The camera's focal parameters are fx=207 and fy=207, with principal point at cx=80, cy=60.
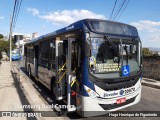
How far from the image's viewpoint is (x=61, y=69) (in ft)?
23.4

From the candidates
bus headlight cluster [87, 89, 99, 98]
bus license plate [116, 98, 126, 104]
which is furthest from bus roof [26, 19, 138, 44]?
bus license plate [116, 98, 126, 104]

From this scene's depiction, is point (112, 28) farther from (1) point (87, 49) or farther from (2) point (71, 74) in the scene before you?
(2) point (71, 74)

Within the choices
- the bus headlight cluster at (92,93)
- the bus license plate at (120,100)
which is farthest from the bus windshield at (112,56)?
the bus license plate at (120,100)

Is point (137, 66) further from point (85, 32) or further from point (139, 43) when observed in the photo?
point (85, 32)

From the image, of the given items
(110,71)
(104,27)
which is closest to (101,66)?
(110,71)

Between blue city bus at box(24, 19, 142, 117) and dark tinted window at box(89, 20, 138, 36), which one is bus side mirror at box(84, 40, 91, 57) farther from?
dark tinted window at box(89, 20, 138, 36)

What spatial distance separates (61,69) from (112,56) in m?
2.01

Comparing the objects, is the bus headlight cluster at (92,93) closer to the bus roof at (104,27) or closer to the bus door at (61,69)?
the bus roof at (104,27)

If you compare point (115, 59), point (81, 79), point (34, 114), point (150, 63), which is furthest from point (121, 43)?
point (150, 63)

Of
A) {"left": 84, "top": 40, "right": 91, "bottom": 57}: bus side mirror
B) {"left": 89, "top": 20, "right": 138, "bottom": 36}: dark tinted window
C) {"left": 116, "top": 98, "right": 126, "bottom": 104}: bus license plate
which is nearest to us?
{"left": 84, "top": 40, "right": 91, "bottom": 57}: bus side mirror

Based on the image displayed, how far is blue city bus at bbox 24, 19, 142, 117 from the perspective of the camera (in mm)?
5516

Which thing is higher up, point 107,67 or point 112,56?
point 112,56

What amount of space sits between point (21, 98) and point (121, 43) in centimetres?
465

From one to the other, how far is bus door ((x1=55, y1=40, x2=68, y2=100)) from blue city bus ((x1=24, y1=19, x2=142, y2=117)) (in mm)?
528
